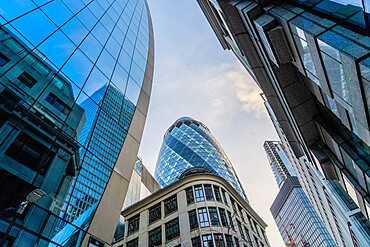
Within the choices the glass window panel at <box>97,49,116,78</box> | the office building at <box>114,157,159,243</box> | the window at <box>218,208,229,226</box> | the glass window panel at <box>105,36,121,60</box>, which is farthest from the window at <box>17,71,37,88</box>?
the office building at <box>114,157,159,243</box>

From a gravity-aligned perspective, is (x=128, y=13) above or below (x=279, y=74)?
above

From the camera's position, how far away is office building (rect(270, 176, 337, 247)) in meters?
112

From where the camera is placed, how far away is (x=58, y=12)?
9.87 m

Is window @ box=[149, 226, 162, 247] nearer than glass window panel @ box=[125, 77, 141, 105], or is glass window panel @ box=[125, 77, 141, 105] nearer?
glass window panel @ box=[125, 77, 141, 105]

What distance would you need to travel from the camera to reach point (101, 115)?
1082 centimetres

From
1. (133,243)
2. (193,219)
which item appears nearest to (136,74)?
(193,219)

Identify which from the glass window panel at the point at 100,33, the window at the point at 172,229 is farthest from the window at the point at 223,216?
the glass window panel at the point at 100,33

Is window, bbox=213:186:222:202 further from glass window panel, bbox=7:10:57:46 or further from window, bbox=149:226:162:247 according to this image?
glass window panel, bbox=7:10:57:46

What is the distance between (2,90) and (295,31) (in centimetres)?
836

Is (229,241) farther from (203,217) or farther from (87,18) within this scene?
(87,18)

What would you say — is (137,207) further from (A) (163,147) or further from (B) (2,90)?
(A) (163,147)

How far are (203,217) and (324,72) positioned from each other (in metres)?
29.1

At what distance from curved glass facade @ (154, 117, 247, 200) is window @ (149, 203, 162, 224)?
49298 millimetres

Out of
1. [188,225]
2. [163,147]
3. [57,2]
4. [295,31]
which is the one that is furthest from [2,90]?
[163,147]
